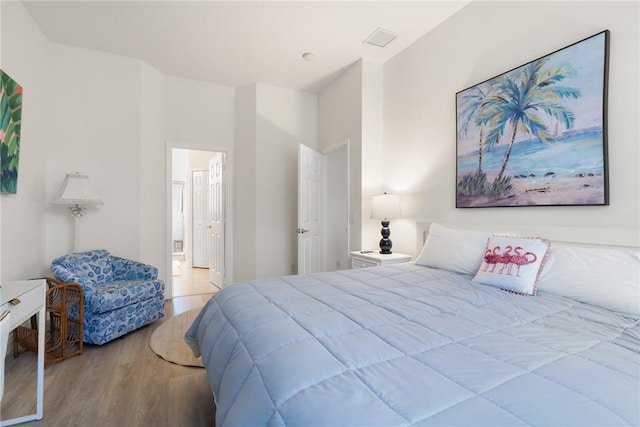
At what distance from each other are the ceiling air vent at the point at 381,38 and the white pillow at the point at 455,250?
2045 mm

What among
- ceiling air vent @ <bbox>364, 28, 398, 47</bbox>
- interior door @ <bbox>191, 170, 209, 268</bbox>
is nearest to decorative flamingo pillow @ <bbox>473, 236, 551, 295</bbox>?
ceiling air vent @ <bbox>364, 28, 398, 47</bbox>

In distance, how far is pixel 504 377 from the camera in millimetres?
849

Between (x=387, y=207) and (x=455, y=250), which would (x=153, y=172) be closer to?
(x=387, y=207)

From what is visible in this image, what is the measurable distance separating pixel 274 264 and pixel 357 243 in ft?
4.59

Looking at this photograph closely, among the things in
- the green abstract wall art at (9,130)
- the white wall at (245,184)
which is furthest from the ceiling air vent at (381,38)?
the green abstract wall art at (9,130)

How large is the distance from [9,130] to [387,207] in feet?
10.6

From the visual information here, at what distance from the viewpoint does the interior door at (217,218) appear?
450 centimetres

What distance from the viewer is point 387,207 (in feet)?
10.5

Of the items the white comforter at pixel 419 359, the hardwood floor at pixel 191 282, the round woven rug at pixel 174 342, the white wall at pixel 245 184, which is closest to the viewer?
the white comforter at pixel 419 359

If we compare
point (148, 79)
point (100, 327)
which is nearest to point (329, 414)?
point (100, 327)

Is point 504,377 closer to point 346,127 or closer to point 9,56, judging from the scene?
point 346,127

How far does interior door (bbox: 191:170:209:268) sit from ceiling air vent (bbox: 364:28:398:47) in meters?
4.21

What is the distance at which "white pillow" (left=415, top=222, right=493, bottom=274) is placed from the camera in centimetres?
210

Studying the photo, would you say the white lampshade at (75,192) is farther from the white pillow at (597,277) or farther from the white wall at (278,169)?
the white pillow at (597,277)
